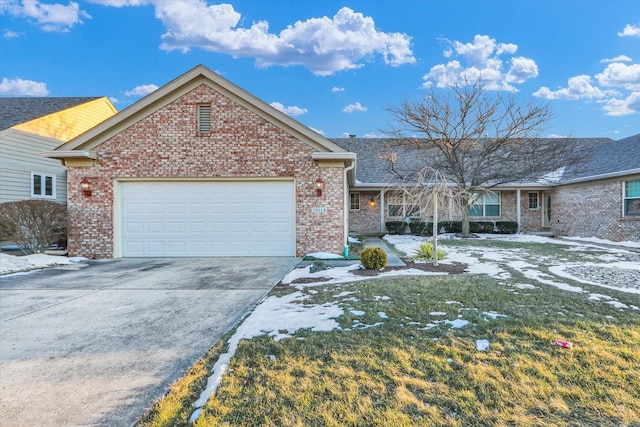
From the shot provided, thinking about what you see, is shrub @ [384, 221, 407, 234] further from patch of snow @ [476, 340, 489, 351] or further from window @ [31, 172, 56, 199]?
window @ [31, 172, 56, 199]

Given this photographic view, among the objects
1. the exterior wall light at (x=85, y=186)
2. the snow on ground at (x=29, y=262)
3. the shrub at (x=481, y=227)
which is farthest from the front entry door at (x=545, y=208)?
the snow on ground at (x=29, y=262)

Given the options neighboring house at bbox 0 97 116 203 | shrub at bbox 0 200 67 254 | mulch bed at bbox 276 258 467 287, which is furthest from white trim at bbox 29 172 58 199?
mulch bed at bbox 276 258 467 287

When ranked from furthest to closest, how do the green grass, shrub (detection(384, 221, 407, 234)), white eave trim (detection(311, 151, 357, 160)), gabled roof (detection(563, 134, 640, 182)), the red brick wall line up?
shrub (detection(384, 221, 407, 234)), gabled roof (detection(563, 134, 640, 182)), the red brick wall, white eave trim (detection(311, 151, 357, 160)), the green grass

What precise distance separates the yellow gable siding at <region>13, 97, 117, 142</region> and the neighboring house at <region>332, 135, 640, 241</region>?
13498 millimetres

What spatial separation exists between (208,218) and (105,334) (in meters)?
6.39

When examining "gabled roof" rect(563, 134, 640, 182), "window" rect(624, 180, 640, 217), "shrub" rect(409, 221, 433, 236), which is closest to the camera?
"window" rect(624, 180, 640, 217)

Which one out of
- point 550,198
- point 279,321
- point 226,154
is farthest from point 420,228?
point 279,321

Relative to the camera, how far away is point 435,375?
272 cm

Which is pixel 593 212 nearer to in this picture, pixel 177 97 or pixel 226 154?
pixel 226 154

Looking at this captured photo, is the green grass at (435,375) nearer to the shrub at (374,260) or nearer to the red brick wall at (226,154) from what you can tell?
the shrub at (374,260)

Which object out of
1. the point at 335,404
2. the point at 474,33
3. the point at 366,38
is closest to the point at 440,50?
the point at 474,33

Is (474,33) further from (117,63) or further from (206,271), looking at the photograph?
(117,63)

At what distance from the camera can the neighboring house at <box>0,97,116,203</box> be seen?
1276 cm

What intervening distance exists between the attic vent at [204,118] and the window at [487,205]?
48.6 feet
